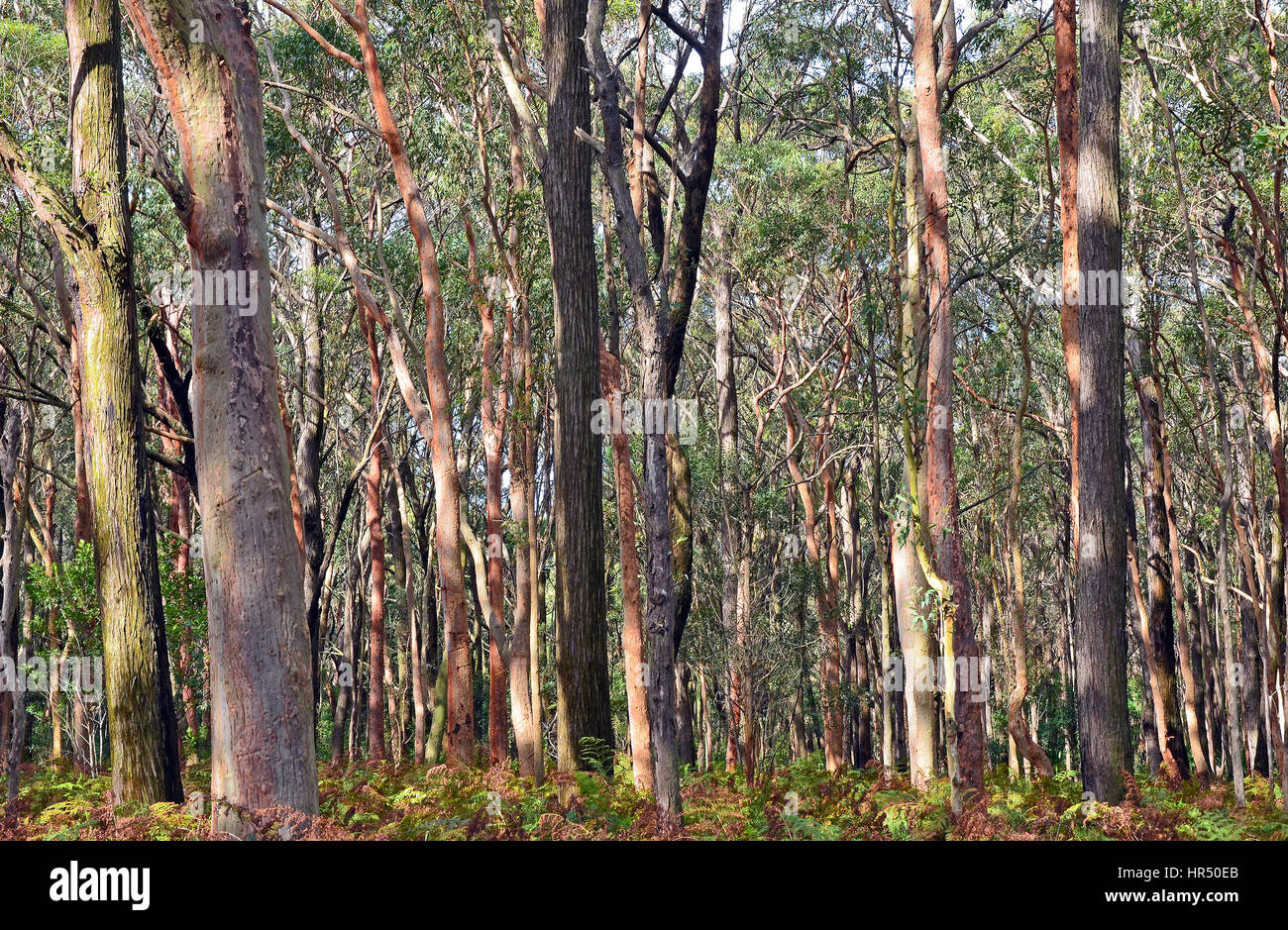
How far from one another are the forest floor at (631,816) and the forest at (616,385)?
0.21 ft

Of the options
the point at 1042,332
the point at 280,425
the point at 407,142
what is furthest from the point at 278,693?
the point at 1042,332

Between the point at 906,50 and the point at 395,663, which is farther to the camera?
the point at 395,663

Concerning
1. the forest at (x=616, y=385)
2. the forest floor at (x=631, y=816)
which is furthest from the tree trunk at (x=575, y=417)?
the forest floor at (x=631, y=816)

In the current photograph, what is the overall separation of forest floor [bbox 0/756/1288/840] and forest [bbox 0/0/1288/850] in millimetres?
65

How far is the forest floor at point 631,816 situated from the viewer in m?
7.05

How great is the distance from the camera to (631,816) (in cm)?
806

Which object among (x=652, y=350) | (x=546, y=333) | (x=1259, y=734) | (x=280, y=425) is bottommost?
(x=1259, y=734)

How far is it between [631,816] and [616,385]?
4159 millimetres

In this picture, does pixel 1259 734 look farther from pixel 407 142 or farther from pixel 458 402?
pixel 407 142

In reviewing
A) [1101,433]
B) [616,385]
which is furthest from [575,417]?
[1101,433]

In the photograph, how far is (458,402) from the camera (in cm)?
1844

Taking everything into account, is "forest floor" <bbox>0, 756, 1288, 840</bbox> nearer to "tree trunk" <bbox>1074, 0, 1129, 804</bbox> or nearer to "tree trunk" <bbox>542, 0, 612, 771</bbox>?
"tree trunk" <bbox>1074, 0, 1129, 804</bbox>

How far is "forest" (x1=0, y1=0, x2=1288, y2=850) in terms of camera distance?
7.09 m

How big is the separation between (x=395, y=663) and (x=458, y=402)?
18831 mm
